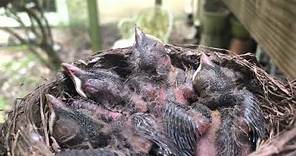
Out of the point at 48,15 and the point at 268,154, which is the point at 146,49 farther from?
the point at 48,15

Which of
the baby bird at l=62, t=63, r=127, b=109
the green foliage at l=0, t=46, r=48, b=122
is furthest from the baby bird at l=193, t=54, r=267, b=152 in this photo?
the green foliage at l=0, t=46, r=48, b=122

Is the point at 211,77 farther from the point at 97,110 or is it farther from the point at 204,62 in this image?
the point at 97,110

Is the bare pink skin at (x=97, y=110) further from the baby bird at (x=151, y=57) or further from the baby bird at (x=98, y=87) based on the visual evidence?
the baby bird at (x=151, y=57)

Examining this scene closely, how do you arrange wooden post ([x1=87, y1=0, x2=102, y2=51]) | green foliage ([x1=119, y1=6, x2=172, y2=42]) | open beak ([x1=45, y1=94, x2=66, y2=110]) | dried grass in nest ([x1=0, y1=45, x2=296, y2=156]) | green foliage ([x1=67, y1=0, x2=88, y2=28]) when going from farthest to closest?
1. green foliage ([x1=67, y1=0, x2=88, y2=28])
2. green foliage ([x1=119, y1=6, x2=172, y2=42])
3. wooden post ([x1=87, y1=0, x2=102, y2=51])
4. open beak ([x1=45, y1=94, x2=66, y2=110])
5. dried grass in nest ([x1=0, y1=45, x2=296, y2=156])

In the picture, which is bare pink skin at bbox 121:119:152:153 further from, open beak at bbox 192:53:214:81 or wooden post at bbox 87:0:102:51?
wooden post at bbox 87:0:102:51

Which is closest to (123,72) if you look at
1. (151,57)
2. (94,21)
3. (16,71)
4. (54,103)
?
(151,57)

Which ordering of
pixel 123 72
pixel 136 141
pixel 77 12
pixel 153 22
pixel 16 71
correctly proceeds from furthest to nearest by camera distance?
pixel 77 12 < pixel 153 22 < pixel 16 71 < pixel 123 72 < pixel 136 141
